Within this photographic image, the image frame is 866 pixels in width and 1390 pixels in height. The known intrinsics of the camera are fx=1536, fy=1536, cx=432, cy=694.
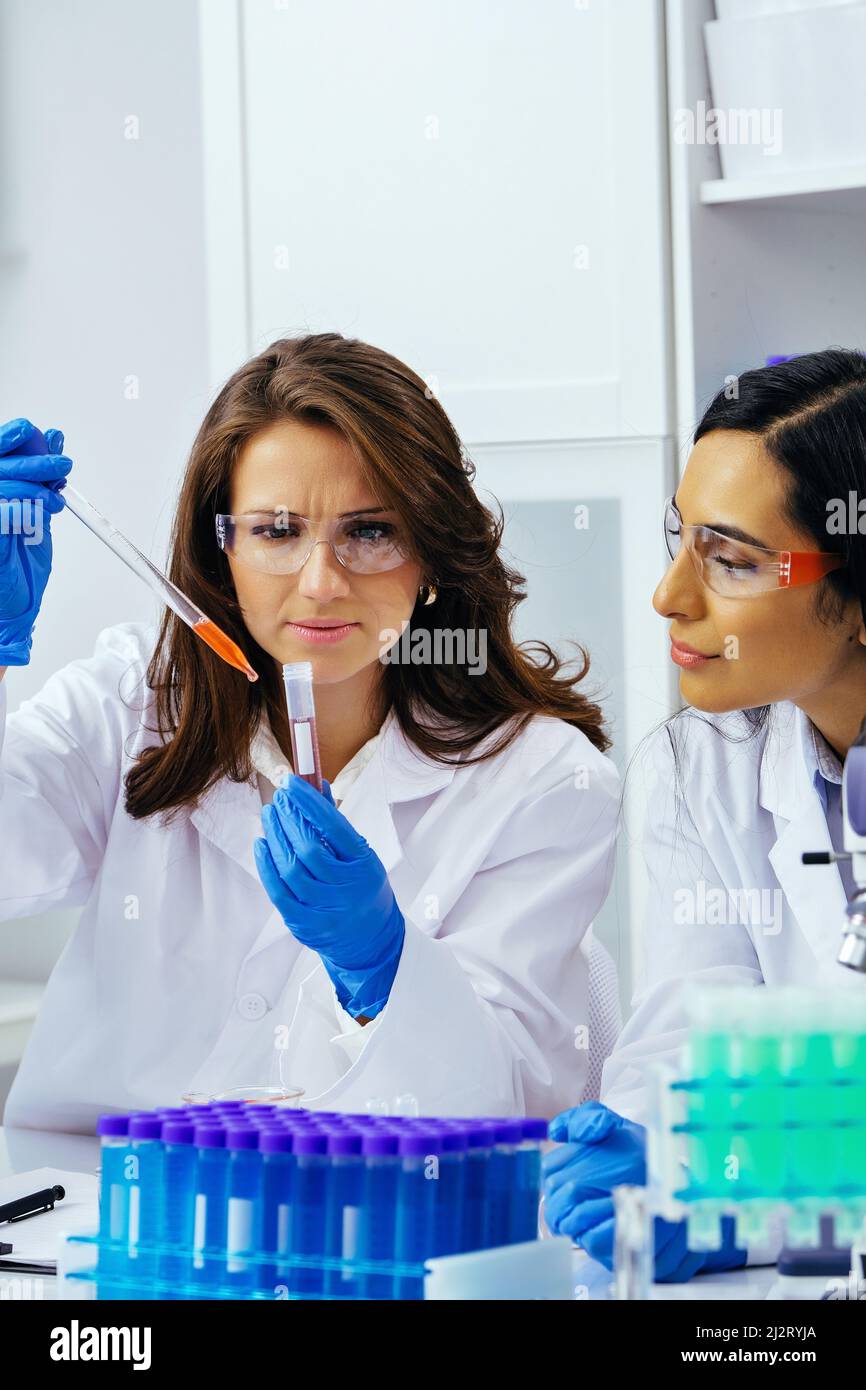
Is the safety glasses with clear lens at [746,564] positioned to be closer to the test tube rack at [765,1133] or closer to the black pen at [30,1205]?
the test tube rack at [765,1133]

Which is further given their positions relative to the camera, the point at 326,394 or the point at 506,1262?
the point at 326,394

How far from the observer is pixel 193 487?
2.00 meters

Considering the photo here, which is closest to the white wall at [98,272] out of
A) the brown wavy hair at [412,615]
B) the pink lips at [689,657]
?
the brown wavy hair at [412,615]

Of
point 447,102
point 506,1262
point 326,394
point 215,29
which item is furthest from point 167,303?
point 506,1262

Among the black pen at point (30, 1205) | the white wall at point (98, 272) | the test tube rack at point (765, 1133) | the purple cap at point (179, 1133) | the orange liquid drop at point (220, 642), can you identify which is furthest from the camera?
the white wall at point (98, 272)

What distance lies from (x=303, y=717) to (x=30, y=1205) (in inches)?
20.9

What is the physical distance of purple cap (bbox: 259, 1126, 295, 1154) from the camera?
1.00m

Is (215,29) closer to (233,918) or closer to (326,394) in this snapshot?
(326,394)

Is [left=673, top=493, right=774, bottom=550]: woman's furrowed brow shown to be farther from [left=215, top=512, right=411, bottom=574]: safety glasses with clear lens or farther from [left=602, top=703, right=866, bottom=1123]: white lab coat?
[left=215, top=512, right=411, bottom=574]: safety glasses with clear lens

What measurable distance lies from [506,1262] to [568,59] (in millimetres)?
1922

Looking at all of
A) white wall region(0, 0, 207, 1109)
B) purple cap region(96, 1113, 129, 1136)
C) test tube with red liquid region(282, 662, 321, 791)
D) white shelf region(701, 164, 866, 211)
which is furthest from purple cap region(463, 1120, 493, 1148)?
white wall region(0, 0, 207, 1109)

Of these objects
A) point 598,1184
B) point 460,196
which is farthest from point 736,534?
point 460,196

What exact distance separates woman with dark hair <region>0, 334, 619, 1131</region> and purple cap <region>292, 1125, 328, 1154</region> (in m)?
0.69

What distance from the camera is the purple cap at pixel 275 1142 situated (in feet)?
3.28
